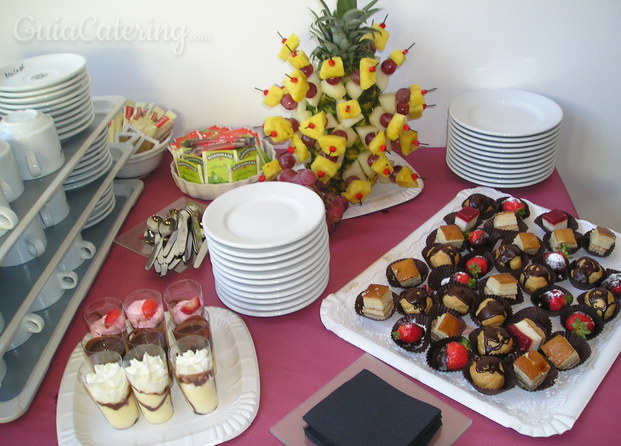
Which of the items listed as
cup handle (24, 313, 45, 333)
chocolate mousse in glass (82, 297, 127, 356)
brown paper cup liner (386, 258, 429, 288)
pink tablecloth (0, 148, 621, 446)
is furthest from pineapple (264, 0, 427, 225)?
cup handle (24, 313, 45, 333)

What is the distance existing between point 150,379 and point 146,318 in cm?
17

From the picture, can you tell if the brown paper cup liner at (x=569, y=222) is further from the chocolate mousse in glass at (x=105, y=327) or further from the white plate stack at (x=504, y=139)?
the chocolate mousse in glass at (x=105, y=327)

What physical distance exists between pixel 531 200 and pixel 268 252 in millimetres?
830

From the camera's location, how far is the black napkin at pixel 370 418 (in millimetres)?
947

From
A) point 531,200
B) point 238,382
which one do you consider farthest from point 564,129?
point 238,382

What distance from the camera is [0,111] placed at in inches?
53.0

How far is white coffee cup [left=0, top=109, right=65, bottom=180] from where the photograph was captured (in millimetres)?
1190

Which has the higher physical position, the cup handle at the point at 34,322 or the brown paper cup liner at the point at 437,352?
the cup handle at the point at 34,322

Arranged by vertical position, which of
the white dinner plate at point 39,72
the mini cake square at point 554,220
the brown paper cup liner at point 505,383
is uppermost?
the white dinner plate at point 39,72

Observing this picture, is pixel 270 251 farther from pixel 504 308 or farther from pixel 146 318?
pixel 504 308

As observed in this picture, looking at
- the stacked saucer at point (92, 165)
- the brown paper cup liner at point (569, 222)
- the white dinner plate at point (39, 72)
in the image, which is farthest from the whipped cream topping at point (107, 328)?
the brown paper cup liner at point (569, 222)

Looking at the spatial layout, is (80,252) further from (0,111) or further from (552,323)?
(552,323)

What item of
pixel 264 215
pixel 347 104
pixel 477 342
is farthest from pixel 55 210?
pixel 477 342

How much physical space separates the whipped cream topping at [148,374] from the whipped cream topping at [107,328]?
140 mm
